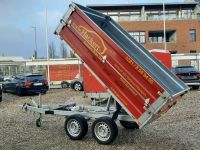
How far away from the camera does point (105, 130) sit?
839 cm

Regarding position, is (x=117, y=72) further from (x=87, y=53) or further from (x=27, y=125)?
(x=27, y=125)

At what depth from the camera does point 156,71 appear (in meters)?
9.23

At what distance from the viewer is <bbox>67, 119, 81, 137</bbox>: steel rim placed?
885cm

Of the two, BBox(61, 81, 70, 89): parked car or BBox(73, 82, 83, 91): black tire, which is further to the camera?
BBox(61, 81, 70, 89): parked car

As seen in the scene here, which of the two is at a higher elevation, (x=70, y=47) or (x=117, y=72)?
(x=70, y=47)

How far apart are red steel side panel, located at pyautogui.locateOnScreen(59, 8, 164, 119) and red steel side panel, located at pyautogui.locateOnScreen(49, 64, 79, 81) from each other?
26.7 metres

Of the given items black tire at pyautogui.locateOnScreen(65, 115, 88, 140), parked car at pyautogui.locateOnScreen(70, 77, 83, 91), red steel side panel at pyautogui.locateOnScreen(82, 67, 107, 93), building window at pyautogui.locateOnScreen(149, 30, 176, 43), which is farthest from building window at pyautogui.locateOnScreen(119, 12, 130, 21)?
black tire at pyautogui.locateOnScreen(65, 115, 88, 140)

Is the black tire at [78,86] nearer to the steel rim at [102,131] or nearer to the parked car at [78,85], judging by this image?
the parked car at [78,85]

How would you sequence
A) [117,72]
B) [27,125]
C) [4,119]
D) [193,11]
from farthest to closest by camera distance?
[193,11]
[4,119]
[27,125]
[117,72]

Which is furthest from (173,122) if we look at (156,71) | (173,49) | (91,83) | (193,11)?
(193,11)

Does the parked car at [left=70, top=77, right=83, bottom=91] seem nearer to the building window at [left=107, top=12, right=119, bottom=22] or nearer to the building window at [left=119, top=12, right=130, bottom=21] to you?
the building window at [left=107, top=12, right=119, bottom=22]

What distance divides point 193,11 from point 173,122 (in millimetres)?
54032

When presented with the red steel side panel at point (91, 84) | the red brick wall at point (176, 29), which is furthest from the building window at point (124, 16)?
the red steel side panel at point (91, 84)

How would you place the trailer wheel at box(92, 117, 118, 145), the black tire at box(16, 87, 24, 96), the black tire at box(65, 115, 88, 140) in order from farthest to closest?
1. the black tire at box(16, 87, 24, 96)
2. the black tire at box(65, 115, 88, 140)
3. the trailer wheel at box(92, 117, 118, 145)
